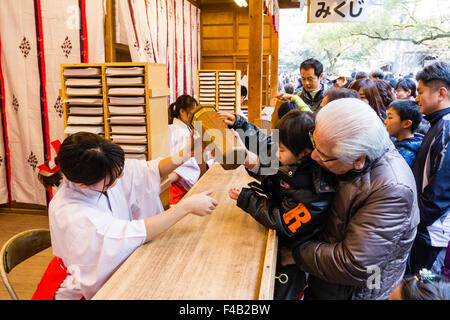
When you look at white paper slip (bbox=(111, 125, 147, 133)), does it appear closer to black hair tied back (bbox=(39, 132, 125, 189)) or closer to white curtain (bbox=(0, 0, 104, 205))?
white curtain (bbox=(0, 0, 104, 205))

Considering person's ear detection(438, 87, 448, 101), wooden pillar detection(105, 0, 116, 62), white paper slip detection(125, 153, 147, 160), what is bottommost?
white paper slip detection(125, 153, 147, 160)

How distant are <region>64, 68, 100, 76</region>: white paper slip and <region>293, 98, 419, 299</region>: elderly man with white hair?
2697mm

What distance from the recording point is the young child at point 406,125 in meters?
2.33

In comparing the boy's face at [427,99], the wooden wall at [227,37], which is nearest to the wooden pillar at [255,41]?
the boy's face at [427,99]

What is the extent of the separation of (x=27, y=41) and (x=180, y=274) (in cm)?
407

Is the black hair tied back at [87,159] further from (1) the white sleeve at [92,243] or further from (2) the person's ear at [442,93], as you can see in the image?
(2) the person's ear at [442,93]

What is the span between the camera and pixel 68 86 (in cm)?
342

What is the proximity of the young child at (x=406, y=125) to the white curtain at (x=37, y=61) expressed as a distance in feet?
10.7

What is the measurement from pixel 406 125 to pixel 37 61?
158 inches

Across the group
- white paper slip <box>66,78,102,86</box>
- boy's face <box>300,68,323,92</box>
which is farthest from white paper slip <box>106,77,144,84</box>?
boy's face <box>300,68,323,92</box>

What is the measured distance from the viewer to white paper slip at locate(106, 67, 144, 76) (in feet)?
10.5

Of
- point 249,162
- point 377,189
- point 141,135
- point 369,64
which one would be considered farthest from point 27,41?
point 369,64

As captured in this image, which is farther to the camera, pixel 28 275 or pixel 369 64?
pixel 369 64

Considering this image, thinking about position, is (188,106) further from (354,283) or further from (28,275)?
(354,283)
